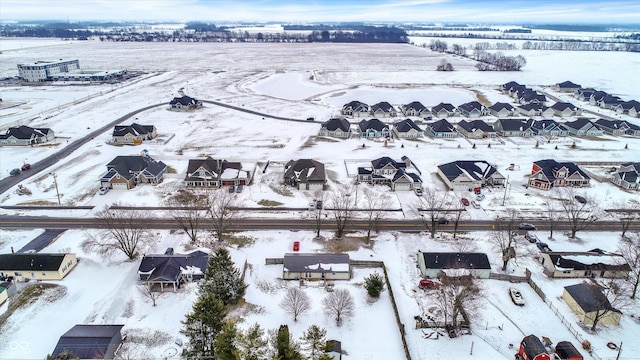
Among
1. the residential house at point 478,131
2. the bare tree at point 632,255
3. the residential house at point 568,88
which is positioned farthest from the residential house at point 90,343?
the residential house at point 568,88

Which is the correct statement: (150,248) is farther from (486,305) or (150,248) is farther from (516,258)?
(516,258)

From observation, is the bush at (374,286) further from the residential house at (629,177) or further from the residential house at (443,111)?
the residential house at (443,111)

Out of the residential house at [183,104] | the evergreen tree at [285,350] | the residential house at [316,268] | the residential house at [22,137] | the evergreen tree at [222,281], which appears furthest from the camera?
the residential house at [183,104]

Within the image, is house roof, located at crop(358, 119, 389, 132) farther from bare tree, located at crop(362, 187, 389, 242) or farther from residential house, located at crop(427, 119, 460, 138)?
bare tree, located at crop(362, 187, 389, 242)

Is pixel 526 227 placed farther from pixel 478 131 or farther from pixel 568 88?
pixel 568 88

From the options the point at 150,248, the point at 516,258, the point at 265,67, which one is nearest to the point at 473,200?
the point at 516,258

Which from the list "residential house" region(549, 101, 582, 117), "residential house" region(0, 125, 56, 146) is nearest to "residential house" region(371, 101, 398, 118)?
"residential house" region(549, 101, 582, 117)

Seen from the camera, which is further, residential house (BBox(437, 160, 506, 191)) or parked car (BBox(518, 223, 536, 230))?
residential house (BBox(437, 160, 506, 191))
